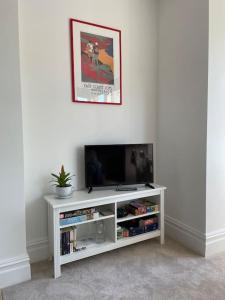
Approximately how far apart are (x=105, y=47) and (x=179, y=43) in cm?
79

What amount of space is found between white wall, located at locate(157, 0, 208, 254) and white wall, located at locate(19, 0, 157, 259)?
0.37m

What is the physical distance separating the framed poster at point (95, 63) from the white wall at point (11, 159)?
24.5 inches

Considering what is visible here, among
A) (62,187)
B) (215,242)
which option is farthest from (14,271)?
(215,242)

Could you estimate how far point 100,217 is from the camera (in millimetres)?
2100

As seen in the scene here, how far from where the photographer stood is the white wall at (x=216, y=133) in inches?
84.2

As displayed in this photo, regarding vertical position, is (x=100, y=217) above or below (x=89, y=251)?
above

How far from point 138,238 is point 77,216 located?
28.8 inches

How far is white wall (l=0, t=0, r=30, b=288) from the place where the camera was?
1.74 metres

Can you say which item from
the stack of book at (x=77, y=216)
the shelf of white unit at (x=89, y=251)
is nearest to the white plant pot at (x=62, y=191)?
the stack of book at (x=77, y=216)

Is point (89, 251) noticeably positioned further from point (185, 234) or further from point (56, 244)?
point (185, 234)

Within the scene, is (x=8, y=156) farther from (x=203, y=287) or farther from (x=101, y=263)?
(x=203, y=287)

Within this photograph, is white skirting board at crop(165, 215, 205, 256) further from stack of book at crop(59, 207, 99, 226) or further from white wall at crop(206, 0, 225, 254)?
stack of book at crop(59, 207, 99, 226)

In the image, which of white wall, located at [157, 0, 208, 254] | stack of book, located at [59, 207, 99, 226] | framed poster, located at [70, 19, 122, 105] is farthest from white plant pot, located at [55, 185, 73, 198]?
white wall, located at [157, 0, 208, 254]

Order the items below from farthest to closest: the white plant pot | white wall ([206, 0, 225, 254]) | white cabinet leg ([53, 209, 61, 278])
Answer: white wall ([206, 0, 225, 254]) → the white plant pot → white cabinet leg ([53, 209, 61, 278])
